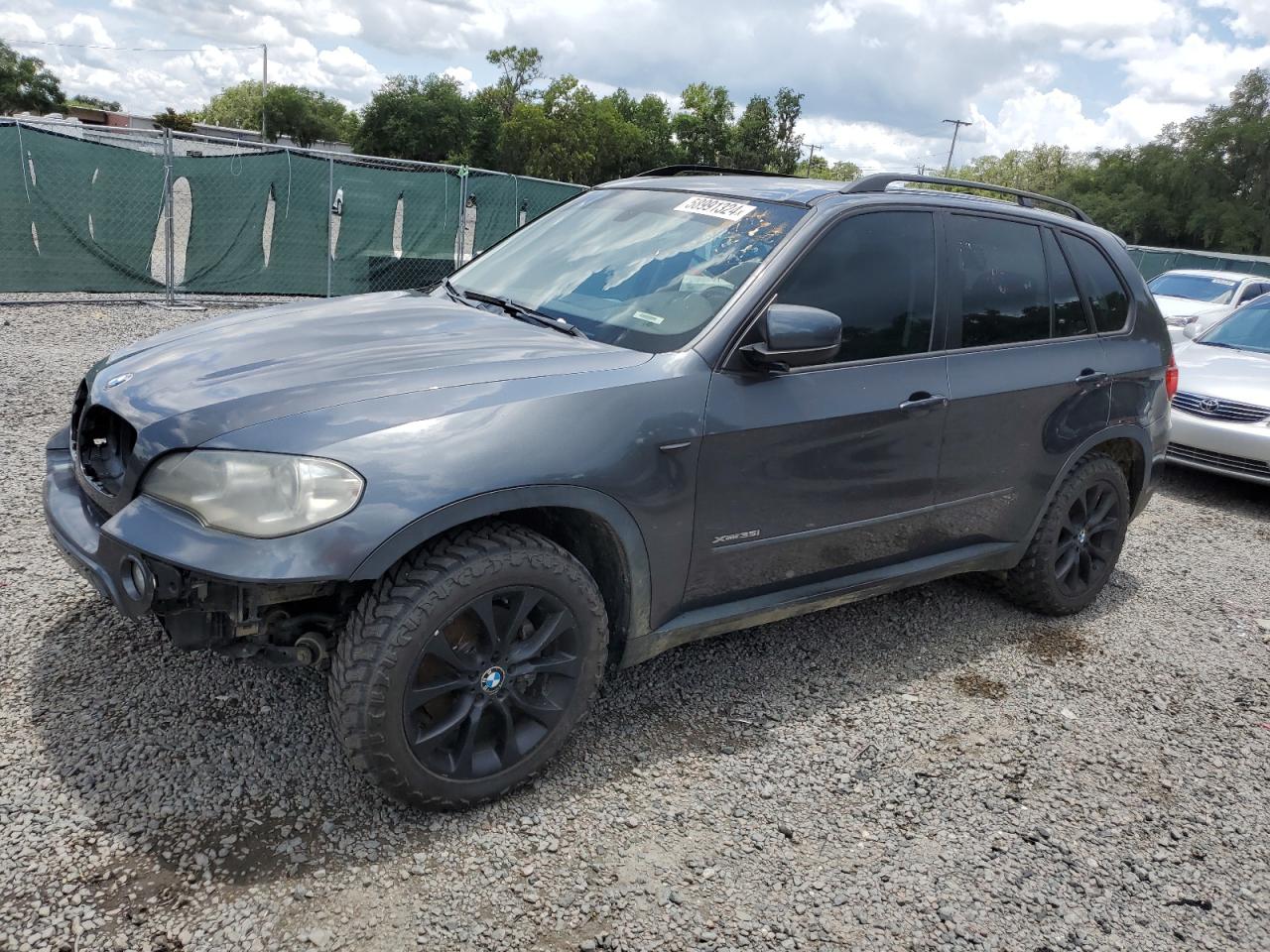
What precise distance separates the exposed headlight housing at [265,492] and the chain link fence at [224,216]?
754 cm

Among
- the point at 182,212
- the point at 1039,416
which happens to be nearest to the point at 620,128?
the point at 182,212

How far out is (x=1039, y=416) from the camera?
13.1 ft

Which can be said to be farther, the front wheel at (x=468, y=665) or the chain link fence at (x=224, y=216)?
the chain link fence at (x=224, y=216)

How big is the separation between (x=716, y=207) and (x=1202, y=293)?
13.7m

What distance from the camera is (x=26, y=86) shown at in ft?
220

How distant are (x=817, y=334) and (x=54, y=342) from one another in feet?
26.2

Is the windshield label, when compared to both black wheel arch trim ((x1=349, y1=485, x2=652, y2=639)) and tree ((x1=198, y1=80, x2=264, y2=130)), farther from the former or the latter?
tree ((x1=198, y1=80, x2=264, y2=130))

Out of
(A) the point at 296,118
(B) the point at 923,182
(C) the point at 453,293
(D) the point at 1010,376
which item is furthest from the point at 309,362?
(A) the point at 296,118

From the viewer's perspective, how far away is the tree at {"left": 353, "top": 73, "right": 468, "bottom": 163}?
7356cm

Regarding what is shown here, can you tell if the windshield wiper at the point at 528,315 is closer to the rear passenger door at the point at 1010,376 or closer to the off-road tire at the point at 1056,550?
the rear passenger door at the point at 1010,376

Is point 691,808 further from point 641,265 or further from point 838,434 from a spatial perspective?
point 641,265

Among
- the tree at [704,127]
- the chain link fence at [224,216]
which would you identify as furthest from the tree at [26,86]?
the chain link fence at [224,216]

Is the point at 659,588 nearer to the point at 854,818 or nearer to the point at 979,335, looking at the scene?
the point at 854,818

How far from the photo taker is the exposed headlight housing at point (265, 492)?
2312mm
